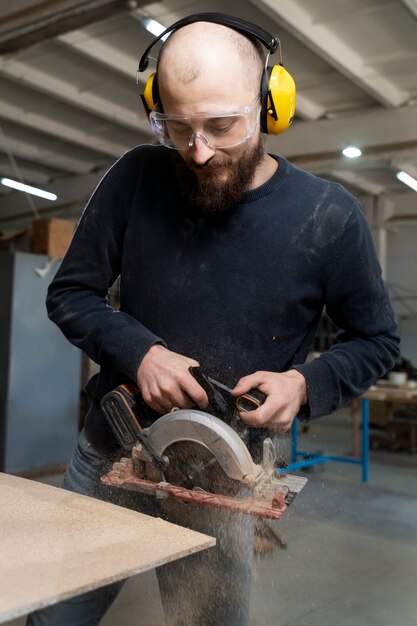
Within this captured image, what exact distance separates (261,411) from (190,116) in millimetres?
577

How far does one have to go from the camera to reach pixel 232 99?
4.12ft

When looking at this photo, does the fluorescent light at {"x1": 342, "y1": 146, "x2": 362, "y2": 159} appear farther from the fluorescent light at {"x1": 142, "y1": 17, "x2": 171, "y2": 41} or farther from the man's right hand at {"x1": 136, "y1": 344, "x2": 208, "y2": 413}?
the man's right hand at {"x1": 136, "y1": 344, "x2": 208, "y2": 413}

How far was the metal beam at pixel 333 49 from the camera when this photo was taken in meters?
4.21

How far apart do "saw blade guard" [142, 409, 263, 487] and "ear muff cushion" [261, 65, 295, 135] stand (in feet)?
2.12

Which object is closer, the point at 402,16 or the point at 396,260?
the point at 402,16

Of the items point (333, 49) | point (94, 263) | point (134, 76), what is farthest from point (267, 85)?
point (134, 76)

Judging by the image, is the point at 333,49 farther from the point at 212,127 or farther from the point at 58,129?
the point at 212,127

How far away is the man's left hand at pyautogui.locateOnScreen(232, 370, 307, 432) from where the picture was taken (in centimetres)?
120

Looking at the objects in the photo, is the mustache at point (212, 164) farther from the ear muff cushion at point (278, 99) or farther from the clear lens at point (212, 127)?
the ear muff cushion at point (278, 99)

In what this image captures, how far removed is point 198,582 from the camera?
4.54 feet

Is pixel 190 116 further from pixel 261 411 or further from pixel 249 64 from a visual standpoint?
pixel 261 411

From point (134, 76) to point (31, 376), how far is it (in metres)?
2.61

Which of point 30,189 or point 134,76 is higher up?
point 134,76

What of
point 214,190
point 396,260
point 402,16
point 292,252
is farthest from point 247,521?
point 396,260
